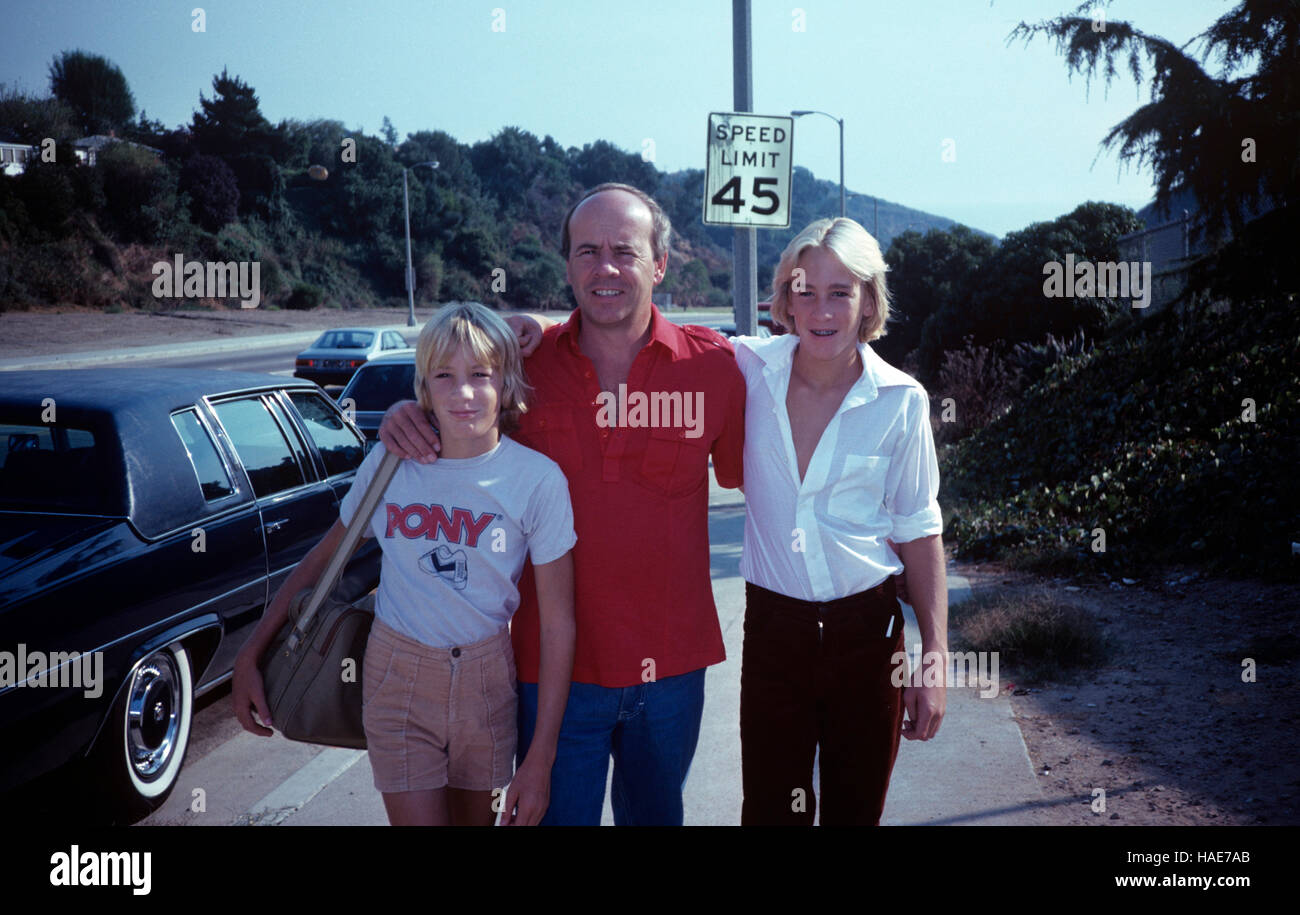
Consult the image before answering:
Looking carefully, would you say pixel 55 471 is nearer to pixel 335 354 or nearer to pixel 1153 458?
pixel 1153 458

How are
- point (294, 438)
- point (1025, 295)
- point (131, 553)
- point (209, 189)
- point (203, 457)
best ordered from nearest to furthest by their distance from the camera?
1. point (131, 553)
2. point (203, 457)
3. point (294, 438)
4. point (1025, 295)
5. point (209, 189)

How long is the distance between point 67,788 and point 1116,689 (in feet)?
15.3

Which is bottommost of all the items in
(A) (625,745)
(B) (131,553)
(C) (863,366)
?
(A) (625,745)

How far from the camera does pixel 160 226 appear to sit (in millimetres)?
46594

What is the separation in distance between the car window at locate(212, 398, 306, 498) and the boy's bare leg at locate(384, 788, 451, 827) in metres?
2.76

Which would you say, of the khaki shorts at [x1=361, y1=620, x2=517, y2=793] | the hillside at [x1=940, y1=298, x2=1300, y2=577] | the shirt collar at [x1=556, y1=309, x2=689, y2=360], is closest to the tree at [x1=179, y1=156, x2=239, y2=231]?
the hillside at [x1=940, y1=298, x2=1300, y2=577]

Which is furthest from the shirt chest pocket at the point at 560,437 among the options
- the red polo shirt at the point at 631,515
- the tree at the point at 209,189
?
the tree at the point at 209,189

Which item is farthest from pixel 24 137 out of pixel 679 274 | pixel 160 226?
pixel 679 274

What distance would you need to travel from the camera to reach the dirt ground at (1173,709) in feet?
12.2

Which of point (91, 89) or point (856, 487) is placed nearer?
point (856, 487)

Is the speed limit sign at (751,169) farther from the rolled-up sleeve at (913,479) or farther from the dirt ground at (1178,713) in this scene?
the rolled-up sleeve at (913,479)

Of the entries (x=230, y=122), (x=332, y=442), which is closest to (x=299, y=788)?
(x=332, y=442)

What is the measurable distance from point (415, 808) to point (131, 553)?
6.68ft

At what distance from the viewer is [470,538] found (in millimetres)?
2361
